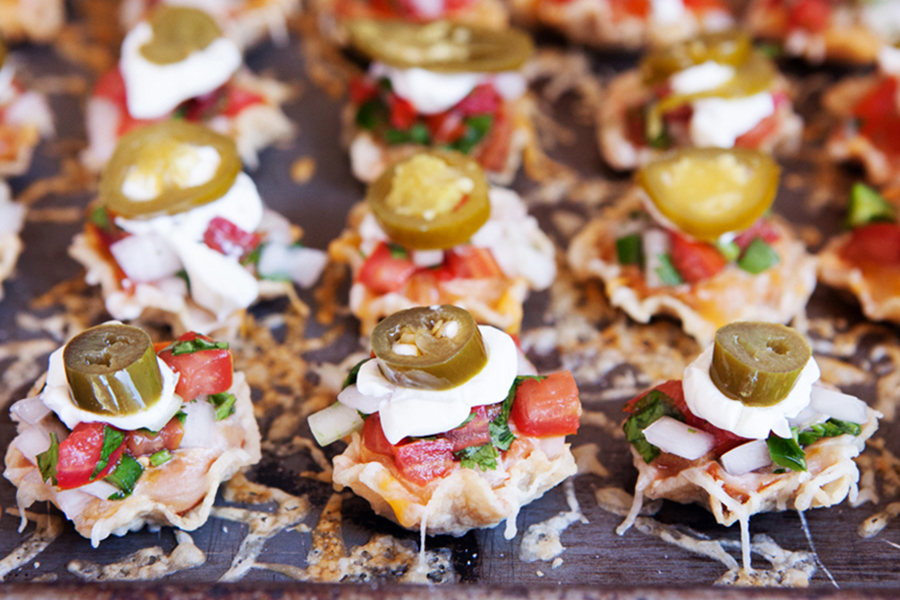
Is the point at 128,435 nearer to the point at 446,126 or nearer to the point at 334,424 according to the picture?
the point at 334,424

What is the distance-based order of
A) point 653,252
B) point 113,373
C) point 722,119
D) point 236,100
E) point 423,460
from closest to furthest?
point 113,373, point 423,460, point 653,252, point 722,119, point 236,100

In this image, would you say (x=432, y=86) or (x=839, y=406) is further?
(x=432, y=86)

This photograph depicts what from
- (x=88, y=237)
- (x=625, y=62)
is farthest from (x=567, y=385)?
(x=625, y=62)

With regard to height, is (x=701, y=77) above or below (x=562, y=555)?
above

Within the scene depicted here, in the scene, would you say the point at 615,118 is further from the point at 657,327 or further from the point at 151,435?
the point at 151,435

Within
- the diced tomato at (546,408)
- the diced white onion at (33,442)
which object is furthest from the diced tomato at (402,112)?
the diced white onion at (33,442)

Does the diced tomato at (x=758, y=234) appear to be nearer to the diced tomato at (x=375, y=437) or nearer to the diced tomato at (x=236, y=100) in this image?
the diced tomato at (x=375, y=437)

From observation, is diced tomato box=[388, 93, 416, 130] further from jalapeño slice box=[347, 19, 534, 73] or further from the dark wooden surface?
the dark wooden surface

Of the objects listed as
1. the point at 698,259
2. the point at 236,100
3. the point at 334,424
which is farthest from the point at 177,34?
the point at 698,259

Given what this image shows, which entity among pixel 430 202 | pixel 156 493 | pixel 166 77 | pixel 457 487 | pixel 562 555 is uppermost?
pixel 166 77
